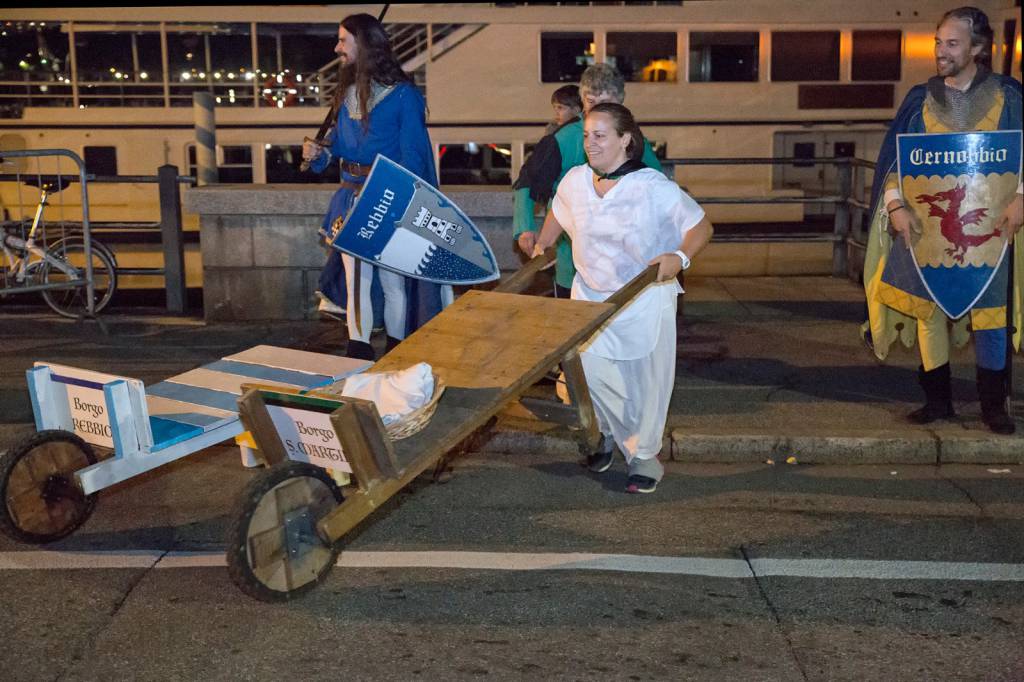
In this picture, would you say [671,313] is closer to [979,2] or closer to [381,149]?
[381,149]

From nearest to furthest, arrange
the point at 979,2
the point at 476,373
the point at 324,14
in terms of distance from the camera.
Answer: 1. the point at 476,373
2. the point at 324,14
3. the point at 979,2

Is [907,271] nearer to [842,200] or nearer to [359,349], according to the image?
[359,349]

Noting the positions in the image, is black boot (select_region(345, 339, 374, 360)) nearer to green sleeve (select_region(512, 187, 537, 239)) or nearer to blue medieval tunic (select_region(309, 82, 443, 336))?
blue medieval tunic (select_region(309, 82, 443, 336))

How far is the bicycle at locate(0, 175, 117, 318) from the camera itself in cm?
996

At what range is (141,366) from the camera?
8.04 m

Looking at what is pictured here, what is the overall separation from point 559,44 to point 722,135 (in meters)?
3.07

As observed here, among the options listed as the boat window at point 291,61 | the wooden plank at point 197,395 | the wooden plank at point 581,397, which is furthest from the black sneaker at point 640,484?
the boat window at point 291,61

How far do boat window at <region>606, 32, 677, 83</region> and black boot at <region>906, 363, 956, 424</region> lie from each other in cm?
1385

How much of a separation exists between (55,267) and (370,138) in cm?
465

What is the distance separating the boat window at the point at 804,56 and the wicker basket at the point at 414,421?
17.4 meters

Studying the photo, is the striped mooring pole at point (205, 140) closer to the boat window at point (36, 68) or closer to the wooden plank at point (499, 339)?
the wooden plank at point (499, 339)

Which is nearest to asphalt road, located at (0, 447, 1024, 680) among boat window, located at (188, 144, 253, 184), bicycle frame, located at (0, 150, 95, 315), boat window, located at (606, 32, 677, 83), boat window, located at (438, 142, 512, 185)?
bicycle frame, located at (0, 150, 95, 315)

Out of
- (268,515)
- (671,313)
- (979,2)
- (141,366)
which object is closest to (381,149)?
(671,313)

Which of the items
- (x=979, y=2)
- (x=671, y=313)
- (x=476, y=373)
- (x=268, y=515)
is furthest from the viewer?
(x=979, y=2)
